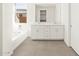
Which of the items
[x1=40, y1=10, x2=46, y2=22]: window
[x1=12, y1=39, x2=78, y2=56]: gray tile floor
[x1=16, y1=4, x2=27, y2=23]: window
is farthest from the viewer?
[x1=40, y1=10, x2=46, y2=22]: window

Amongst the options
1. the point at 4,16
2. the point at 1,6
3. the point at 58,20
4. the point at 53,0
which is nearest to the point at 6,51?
the point at 4,16

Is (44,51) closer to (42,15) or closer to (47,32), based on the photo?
(47,32)

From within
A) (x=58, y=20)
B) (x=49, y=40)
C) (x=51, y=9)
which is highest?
(x=51, y=9)

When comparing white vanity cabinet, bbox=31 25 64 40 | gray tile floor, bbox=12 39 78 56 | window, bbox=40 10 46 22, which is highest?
window, bbox=40 10 46 22

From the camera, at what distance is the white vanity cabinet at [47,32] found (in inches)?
237

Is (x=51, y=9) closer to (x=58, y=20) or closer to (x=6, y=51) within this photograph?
(x=58, y=20)

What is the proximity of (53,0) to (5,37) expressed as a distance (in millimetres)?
1311

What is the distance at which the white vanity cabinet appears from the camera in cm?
602

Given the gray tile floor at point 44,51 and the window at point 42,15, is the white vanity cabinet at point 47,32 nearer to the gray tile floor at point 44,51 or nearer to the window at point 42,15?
the window at point 42,15

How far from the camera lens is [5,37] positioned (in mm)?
2846

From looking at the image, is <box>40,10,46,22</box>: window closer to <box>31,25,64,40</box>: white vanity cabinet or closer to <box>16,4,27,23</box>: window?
<box>16,4,27,23</box>: window

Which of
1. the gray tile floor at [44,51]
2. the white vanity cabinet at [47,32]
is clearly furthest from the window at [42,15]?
the gray tile floor at [44,51]

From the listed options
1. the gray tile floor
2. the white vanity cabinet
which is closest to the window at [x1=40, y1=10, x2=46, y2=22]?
the white vanity cabinet

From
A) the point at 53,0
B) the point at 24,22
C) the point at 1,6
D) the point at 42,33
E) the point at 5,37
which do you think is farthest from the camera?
the point at 24,22
